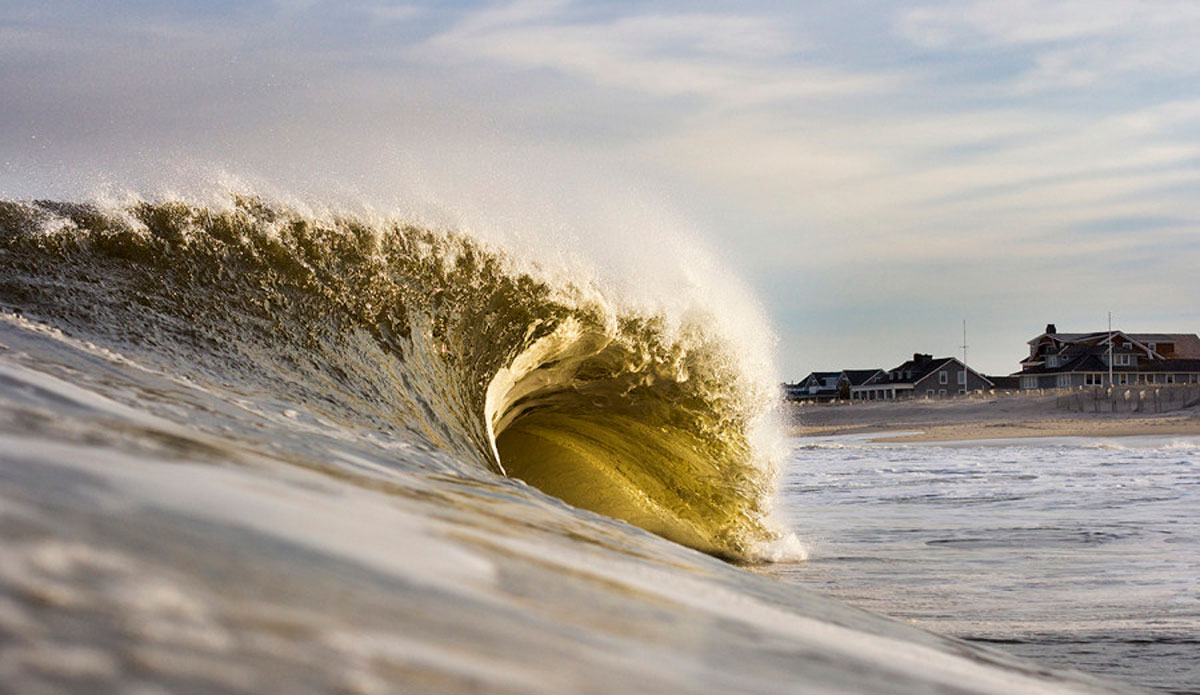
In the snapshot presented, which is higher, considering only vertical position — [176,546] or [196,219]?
[196,219]

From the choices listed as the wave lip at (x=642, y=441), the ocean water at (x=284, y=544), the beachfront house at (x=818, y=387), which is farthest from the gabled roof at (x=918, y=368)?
the ocean water at (x=284, y=544)

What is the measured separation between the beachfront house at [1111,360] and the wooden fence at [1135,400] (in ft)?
65.2

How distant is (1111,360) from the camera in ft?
243

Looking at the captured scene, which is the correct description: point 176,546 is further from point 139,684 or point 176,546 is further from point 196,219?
point 196,219

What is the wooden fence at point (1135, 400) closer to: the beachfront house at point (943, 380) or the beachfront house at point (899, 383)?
the beachfront house at point (899, 383)

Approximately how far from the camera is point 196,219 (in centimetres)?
505

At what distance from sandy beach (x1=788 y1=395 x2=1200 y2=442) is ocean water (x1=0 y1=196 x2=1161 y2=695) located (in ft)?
110

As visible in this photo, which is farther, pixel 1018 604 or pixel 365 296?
pixel 365 296

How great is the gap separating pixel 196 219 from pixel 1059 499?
962 cm

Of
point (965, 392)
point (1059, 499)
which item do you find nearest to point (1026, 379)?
point (965, 392)

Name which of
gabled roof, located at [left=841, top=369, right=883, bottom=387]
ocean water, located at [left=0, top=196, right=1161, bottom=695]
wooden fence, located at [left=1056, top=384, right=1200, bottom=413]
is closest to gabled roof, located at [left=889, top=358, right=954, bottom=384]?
gabled roof, located at [left=841, top=369, right=883, bottom=387]

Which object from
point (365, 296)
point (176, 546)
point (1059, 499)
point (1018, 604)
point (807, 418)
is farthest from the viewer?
point (807, 418)

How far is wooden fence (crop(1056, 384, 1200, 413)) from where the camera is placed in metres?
53.8

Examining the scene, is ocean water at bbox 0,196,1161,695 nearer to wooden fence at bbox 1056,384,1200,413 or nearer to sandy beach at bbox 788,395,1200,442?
sandy beach at bbox 788,395,1200,442
